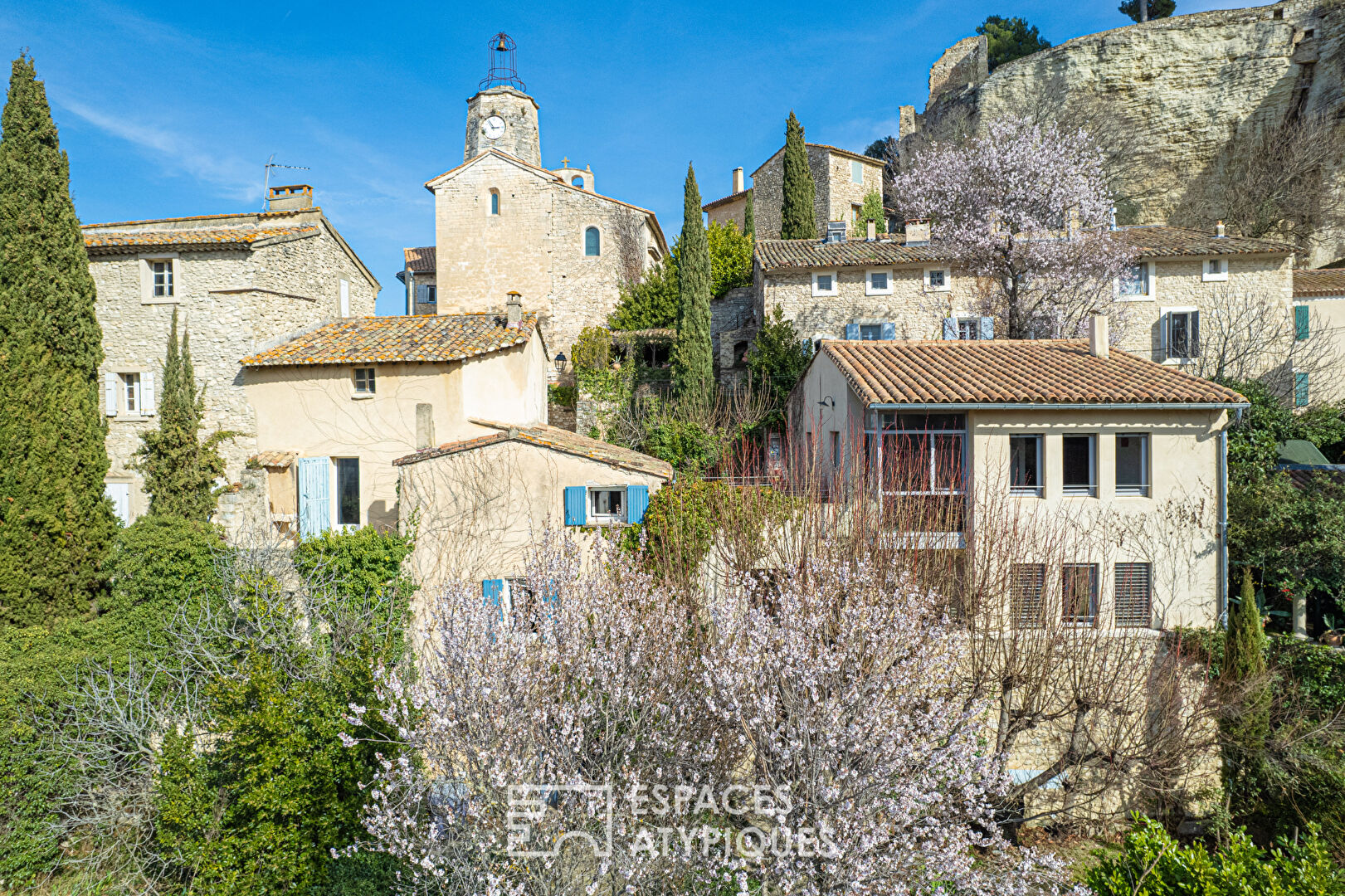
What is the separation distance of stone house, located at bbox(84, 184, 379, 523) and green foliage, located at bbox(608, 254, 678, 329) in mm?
13407

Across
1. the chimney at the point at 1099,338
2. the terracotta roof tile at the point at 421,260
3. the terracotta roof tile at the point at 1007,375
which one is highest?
the terracotta roof tile at the point at 421,260

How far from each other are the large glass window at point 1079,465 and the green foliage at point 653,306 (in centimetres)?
1737

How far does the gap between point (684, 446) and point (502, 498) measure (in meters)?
9.72

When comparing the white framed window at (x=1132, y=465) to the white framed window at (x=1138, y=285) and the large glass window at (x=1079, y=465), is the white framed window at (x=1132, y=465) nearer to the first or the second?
the large glass window at (x=1079, y=465)

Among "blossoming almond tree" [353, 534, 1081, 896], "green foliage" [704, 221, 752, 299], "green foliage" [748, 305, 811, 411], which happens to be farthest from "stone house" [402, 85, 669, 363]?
"blossoming almond tree" [353, 534, 1081, 896]

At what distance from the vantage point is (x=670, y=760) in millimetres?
7312

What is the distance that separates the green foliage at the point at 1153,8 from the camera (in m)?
42.1

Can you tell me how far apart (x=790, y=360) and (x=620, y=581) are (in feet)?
54.5

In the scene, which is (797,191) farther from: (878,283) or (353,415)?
(353,415)

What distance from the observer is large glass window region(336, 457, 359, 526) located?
1659 cm

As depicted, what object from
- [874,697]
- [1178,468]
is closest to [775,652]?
[874,697]

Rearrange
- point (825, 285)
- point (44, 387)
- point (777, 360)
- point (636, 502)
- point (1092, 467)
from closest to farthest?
point (636, 502) → point (1092, 467) → point (44, 387) → point (777, 360) → point (825, 285)

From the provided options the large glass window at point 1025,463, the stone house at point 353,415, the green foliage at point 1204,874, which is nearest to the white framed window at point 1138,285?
the large glass window at point 1025,463

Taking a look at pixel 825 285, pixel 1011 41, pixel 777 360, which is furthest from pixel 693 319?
pixel 1011 41
